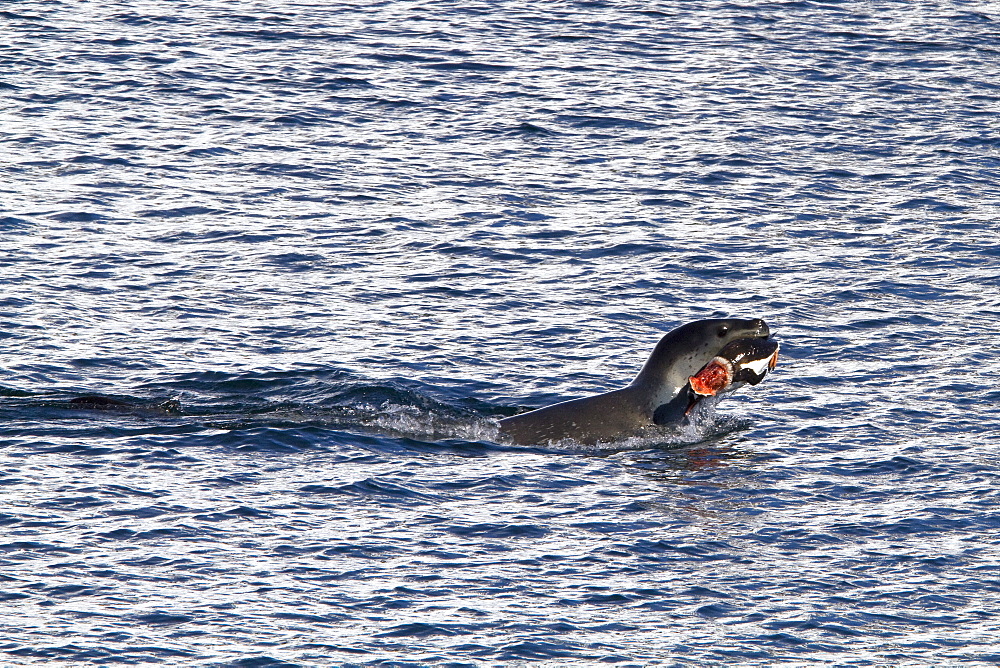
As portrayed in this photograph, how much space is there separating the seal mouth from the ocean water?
67 centimetres

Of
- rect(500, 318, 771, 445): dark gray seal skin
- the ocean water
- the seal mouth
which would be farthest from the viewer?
the seal mouth

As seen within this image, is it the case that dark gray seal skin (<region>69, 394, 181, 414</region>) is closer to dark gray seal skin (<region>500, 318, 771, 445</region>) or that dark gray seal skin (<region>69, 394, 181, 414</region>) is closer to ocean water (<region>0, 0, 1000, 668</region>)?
ocean water (<region>0, 0, 1000, 668</region>)

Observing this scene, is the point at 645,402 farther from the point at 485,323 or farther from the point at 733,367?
the point at 485,323

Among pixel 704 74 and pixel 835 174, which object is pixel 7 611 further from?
pixel 704 74

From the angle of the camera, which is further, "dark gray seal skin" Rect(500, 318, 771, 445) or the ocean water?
"dark gray seal skin" Rect(500, 318, 771, 445)

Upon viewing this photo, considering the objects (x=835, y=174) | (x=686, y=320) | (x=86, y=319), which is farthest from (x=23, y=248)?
(x=835, y=174)

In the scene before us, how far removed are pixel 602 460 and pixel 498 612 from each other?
14.0 ft

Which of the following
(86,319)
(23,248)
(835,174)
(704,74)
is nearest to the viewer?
(86,319)

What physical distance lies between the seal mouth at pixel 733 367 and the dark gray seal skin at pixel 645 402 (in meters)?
0.11

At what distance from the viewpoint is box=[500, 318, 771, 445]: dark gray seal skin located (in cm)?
1878

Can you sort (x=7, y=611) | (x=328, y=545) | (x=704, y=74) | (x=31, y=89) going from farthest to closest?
1. (x=704, y=74)
2. (x=31, y=89)
3. (x=328, y=545)
4. (x=7, y=611)

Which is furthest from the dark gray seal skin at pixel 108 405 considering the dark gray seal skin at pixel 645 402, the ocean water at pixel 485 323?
the dark gray seal skin at pixel 645 402

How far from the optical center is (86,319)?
22.3 meters

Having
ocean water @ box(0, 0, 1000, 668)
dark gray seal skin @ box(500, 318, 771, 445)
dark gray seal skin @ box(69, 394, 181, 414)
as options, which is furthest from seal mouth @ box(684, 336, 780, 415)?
dark gray seal skin @ box(69, 394, 181, 414)
